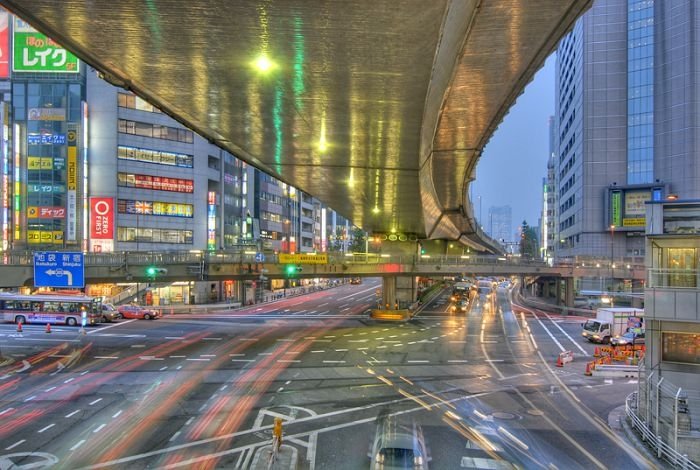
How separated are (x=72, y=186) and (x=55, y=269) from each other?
30.2m

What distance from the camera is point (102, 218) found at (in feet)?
191

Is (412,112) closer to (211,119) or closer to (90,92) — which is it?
(211,119)

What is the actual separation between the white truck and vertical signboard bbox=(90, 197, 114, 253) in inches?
2014

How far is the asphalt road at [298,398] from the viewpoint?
14438 mm

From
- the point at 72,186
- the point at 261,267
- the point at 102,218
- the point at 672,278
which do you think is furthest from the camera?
the point at 102,218

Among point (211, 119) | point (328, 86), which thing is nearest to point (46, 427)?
point (211, 119)

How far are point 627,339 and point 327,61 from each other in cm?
3277

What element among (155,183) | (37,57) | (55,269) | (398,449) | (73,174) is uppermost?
(37,57)

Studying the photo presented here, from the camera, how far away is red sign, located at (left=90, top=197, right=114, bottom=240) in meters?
58.0

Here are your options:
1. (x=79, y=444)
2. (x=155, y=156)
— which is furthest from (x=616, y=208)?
(x=79, y=444)

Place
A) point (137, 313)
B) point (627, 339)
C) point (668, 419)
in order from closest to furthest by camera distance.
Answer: point (668, 419), point (627, 339), point (137, 313)

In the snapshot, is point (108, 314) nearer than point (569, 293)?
Yes

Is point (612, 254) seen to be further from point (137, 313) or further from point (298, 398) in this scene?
point (298, 398)

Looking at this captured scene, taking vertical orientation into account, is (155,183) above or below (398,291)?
above
